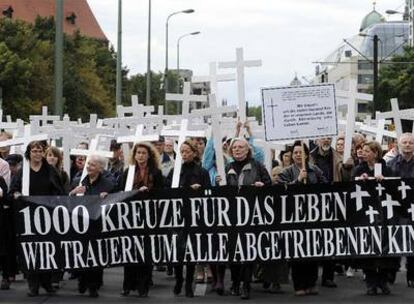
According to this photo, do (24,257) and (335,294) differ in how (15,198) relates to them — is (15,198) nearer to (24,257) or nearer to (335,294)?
(24,257)

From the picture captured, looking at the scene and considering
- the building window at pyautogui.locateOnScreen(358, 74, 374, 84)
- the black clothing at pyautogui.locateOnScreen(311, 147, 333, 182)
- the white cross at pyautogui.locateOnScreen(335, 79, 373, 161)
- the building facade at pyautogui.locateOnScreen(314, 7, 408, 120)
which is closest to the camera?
the black clothing at pyautogui.locateOnScreen(311, 147, 333, 182)

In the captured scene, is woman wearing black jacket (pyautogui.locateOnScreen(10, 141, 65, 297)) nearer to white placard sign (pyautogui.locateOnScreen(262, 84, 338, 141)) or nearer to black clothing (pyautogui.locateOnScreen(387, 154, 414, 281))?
white placard sign (pyautogui.locateOnScreen(262, 84, 338, 141))

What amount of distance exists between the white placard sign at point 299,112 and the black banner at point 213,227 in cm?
55

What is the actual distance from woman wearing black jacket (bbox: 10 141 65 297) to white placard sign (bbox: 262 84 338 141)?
7.56 ft

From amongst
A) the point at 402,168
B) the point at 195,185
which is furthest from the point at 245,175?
the point at 402,168

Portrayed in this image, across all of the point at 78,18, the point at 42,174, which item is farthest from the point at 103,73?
the point at 42,174

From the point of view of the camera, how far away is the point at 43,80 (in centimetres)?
6531

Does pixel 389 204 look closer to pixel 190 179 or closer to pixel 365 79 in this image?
pixel 190 179

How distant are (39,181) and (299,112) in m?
2.79

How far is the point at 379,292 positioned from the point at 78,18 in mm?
120420

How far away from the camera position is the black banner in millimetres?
10805

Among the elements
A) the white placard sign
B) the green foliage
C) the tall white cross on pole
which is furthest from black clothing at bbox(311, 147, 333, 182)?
the green foliage

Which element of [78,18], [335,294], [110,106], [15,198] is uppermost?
[78,18]

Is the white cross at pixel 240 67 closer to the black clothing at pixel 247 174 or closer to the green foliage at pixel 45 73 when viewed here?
the black clothing at pixel 247 174
